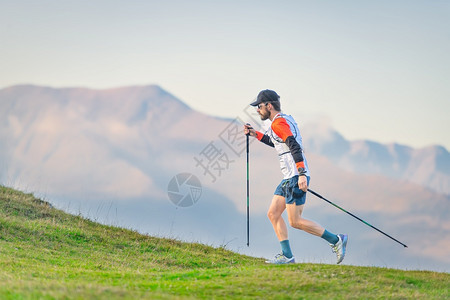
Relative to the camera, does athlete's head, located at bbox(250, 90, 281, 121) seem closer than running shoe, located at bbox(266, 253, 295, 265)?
A: Yes

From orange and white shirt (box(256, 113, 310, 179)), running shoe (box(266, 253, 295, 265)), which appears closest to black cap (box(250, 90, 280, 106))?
orange and white shirt (box(256, 113, 310, 179))

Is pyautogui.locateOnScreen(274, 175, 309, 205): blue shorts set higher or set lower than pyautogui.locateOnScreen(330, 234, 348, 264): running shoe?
higher

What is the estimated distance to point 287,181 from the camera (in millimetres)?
10422

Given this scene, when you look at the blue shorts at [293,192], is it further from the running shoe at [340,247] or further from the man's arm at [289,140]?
the running shoe at [340,247]

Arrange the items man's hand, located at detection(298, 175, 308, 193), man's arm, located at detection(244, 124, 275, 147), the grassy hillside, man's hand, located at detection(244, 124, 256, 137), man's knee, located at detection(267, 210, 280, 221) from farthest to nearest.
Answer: man's hand, located at detection(244, 124, 256, 137) → man's arm, located at detection(244, 124, 275, 147) → man's knee, located at detection(267, 210, 280, 221) → man's hand, located at detection(298, 175, 308, 193) → the grassy hillside

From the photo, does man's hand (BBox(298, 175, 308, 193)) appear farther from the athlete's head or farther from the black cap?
the black cap

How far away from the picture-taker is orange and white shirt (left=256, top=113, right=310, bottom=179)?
10180 millimetres

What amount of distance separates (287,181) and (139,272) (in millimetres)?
3417

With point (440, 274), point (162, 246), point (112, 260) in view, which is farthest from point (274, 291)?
point (162, 246)

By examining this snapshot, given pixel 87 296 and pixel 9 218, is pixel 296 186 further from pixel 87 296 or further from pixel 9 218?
pixel 9 218

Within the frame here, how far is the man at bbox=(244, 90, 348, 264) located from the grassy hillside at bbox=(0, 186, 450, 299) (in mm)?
661

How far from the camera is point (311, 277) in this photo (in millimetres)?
9312

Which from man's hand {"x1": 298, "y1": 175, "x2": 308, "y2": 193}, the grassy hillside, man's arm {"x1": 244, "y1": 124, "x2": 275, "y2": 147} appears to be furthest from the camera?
man's arm {"x1": 244, "y1": 124, "x2": 275, "y2": 147}

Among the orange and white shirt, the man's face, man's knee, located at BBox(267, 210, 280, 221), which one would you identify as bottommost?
man's knee, located at BBox(267, 210, 280, 221)
